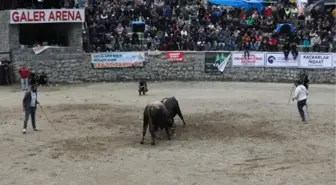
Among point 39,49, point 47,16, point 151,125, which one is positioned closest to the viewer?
point 151,125

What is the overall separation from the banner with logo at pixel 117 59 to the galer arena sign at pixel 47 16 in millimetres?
2231

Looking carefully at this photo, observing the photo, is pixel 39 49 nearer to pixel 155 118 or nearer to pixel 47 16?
pixel 47 16

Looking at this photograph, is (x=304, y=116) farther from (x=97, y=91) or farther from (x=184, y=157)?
(x=97, y=91)

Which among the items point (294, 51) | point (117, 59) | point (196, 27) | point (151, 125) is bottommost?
point (151, 125)

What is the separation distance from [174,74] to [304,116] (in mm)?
13324

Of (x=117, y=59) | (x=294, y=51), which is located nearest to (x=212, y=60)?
(x=294, y=51)

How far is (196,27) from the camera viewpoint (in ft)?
106

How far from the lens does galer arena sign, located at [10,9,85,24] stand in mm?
28641

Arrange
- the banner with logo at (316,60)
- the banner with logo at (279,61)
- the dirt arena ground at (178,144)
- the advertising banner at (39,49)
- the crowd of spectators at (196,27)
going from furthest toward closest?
the crowd of spectators at (196,27) < the banner with logo at (279,61) < the banner with logo at (316,60) < the advertising banner at (39,49) < the dirt arena ground at (178,144)

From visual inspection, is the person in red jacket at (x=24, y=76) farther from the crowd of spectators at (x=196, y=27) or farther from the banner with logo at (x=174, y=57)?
the banner with logo at (x=174, y=57)

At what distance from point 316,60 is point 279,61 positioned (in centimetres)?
198

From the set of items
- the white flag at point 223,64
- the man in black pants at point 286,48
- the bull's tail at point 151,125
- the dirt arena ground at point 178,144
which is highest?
the man in black pants at point 286,48

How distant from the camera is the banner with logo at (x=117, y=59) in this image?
30094mm

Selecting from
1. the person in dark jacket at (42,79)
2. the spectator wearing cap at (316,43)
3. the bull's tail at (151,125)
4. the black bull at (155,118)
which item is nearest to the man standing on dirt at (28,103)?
the black bull at (155,118)
